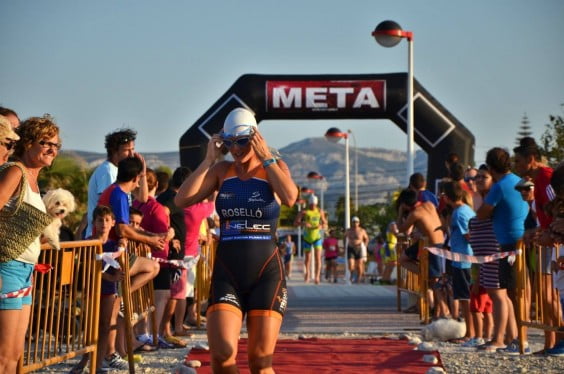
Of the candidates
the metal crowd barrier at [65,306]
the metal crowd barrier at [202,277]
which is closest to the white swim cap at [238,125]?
the metal crowd barrier at [65,306]

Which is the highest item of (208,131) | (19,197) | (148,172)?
(208,131)

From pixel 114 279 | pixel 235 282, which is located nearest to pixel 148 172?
pixel 114 279

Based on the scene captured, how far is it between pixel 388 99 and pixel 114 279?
48.9 ft

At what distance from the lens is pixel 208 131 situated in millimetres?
22781

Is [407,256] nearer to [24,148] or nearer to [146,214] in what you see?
[146,214]

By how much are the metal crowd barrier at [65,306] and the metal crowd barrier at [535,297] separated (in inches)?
174

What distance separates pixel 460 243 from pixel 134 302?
4.43 metres

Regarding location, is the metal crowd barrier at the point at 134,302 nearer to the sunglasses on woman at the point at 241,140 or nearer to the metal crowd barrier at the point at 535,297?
the sunglasses on woman at the point at 241,140

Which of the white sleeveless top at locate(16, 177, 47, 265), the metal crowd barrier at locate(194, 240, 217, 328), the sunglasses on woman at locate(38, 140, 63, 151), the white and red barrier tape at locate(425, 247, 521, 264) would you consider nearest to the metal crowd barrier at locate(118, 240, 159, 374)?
the metal crowd barrier at locate(194, 240, 217, 328)

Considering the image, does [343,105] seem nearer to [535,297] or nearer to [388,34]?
[388,34]

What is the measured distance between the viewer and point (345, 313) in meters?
16.6

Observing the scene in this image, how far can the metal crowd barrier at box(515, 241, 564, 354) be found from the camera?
9883 mm

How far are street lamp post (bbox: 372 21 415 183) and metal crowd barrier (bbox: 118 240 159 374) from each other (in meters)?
10.1

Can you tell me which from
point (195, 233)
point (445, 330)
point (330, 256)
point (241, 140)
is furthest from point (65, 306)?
point (330, 256)
